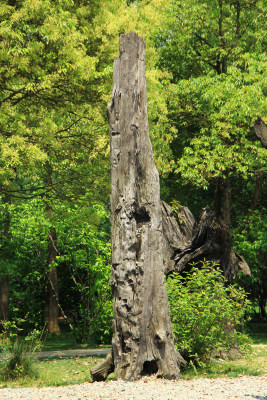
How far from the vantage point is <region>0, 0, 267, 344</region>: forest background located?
12.0 m

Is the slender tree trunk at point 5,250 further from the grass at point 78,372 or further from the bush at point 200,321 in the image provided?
the bush at point 200,321

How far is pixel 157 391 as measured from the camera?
6.17 m

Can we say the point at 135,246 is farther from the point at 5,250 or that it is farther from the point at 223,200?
the point at 223,200

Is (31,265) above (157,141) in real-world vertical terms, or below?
below

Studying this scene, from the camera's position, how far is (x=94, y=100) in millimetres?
13977

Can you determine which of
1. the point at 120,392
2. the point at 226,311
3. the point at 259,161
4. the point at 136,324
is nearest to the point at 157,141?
the point at 259,161

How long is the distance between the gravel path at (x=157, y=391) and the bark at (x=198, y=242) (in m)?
4.71

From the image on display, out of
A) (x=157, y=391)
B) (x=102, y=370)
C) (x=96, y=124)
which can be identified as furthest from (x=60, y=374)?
(x=96, y=124)

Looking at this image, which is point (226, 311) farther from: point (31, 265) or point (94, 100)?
point (31, 265)

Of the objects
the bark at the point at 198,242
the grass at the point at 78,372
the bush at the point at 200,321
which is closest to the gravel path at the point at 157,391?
the grass at the point at 78,372

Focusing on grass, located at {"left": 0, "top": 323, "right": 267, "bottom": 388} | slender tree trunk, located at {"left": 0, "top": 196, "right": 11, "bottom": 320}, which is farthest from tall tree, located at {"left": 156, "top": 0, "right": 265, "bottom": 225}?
grass, located at {"left": 0, "top": 323, "right": 267, "bottom": 388}

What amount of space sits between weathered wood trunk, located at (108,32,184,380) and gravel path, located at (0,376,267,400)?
41cm

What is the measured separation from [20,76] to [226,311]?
783 cm

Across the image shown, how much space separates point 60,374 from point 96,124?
7.03 metres
